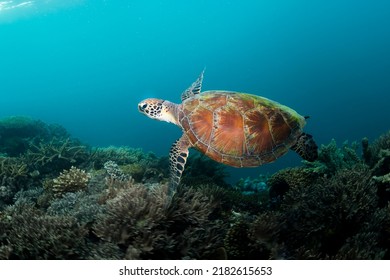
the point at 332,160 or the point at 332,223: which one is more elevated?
the point at 332,160

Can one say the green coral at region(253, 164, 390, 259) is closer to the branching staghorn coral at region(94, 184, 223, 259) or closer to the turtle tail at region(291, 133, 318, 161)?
the turtle tail at region(291, 133, 318, 161)

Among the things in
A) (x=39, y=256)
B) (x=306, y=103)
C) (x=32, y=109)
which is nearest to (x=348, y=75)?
(x=306, y=103)

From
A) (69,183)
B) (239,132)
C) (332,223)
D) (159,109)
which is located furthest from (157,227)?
(69,183)

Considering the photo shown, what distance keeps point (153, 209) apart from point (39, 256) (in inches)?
54.8

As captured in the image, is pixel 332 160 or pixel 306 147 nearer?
pixel 306 147

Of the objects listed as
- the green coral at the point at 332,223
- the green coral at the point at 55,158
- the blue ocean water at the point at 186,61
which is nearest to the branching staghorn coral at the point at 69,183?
the green coral at the point at 55,158


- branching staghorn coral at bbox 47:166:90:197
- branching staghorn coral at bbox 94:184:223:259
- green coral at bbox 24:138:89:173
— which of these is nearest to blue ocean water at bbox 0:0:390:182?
green coral at bbox 24:138:89:173

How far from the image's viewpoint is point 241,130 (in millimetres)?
4438

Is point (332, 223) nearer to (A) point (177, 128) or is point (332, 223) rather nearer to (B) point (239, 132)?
(B) point (239, 132)

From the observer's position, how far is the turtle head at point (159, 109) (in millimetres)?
5305

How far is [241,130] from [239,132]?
0.15ft

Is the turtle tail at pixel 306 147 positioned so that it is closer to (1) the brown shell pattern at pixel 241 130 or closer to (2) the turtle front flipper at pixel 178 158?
(1) the brown shell pattern at pixel 241 130

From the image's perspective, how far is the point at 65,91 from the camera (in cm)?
12950

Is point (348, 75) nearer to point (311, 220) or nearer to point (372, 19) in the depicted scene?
point (372, 19)
